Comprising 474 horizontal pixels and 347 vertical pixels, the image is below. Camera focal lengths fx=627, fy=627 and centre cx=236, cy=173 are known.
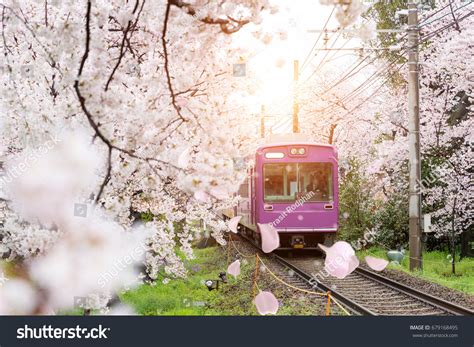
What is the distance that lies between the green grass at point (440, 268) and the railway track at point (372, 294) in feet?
4.63

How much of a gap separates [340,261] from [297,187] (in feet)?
6.36

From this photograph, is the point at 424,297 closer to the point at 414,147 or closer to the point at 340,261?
the point at 414,147

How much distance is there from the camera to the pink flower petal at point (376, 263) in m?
13.6

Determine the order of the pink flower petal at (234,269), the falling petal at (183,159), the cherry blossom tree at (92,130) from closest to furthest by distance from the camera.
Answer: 1. the cherry blossom tree at (92,130)
2. the falling petal at (183,159)
3. the pink flower petal at (234,269)

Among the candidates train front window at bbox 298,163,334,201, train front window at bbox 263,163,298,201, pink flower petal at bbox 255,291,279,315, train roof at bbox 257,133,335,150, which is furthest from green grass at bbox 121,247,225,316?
train roof at bbox 257,133,335,150

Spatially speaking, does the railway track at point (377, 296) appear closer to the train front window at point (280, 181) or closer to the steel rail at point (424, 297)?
the steel rail at point (424, 297)

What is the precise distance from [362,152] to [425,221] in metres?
10.0

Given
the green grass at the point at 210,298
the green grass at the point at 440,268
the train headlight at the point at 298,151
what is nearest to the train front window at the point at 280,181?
the train headlight at the point at 298,151

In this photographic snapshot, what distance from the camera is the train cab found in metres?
13.4

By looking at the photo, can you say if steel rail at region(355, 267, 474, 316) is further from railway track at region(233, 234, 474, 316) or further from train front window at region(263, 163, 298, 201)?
train front window at region(263, 163, 298, 201)

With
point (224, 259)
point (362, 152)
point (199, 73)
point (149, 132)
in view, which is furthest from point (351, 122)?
point (149, 132)

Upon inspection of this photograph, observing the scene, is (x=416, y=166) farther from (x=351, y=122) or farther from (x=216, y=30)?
(x=351, y=122)

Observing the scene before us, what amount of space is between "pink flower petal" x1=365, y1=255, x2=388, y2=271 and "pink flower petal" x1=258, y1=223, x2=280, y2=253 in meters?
2.18

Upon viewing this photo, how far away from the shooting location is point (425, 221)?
12.1 m
